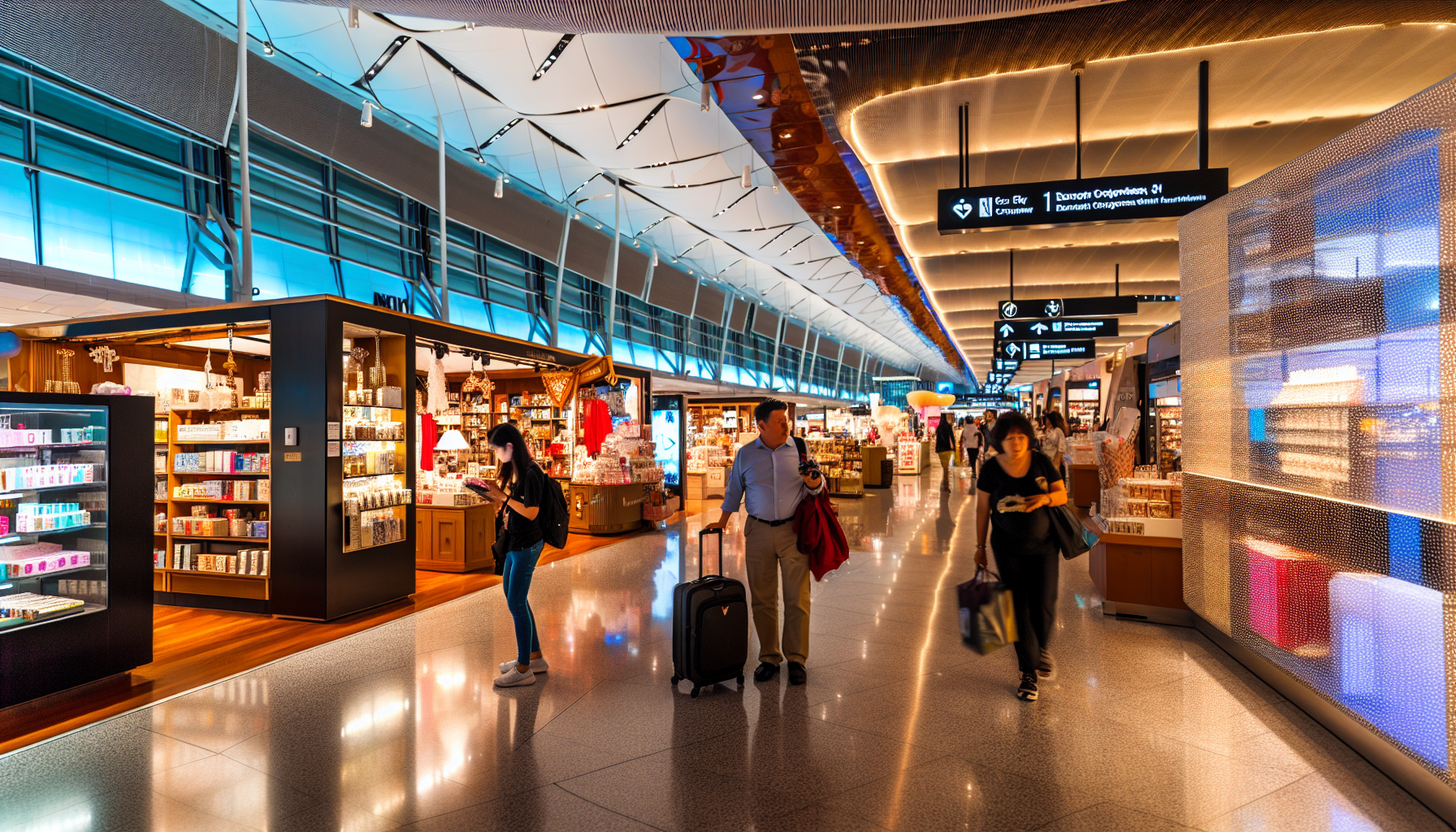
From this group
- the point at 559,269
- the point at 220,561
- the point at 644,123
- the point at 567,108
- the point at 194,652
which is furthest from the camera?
the point at 559,269

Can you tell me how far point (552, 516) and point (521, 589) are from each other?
0.44 metres

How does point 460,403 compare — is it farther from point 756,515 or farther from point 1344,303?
point 1344,303

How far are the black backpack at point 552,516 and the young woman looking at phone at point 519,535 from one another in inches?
1.1

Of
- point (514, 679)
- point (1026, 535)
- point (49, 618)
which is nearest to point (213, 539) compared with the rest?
point (49, 618)

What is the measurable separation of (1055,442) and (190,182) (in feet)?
42.3

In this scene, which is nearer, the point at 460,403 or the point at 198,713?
the point at 198,713

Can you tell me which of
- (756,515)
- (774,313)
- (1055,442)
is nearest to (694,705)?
(756,515)

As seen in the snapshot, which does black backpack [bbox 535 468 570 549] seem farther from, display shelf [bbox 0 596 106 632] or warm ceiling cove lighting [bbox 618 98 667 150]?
warm ceiling cove lighting [bbox 618 98 667 150]

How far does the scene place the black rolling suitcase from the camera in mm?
3846

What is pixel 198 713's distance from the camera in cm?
381

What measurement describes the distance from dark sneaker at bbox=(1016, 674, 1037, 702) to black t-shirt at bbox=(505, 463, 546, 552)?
277cm

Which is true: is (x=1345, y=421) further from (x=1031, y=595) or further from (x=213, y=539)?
(x=213, y=539)

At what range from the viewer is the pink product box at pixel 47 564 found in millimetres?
4062

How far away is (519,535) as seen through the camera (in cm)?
411
